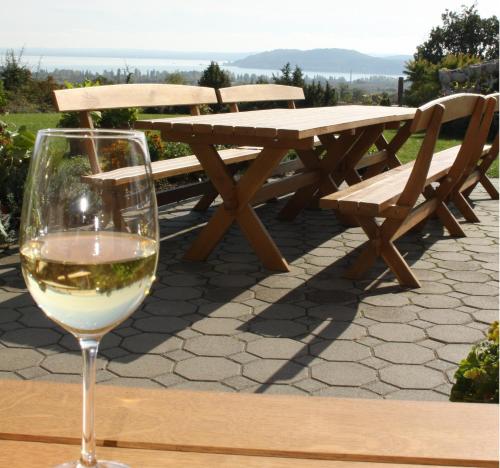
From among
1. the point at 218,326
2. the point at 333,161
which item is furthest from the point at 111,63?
the point at 218,326

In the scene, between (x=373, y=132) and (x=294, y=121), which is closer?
(x=294, y=121)

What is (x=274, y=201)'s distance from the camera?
8.19 m

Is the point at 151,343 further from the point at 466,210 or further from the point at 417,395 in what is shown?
the point at 466,210

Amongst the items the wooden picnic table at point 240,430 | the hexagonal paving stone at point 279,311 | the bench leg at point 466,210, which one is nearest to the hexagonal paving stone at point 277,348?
the hexagonal paving stone at point 279,311

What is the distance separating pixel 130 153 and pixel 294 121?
4.67 metres

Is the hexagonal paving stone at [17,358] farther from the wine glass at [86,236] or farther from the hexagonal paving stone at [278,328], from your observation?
the wine glass at [86,236]

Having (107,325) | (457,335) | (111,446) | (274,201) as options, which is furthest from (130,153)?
(274,201)

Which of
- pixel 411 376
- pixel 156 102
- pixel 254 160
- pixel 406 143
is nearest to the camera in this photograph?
pixel 411 376

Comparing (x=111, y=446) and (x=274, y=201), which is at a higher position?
(x=111, y=446)

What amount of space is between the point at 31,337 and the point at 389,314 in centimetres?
205

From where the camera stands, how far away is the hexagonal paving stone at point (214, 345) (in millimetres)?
3730

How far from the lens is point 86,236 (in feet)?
2.29

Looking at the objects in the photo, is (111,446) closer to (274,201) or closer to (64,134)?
(64,134)

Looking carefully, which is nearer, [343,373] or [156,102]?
[343,373]
